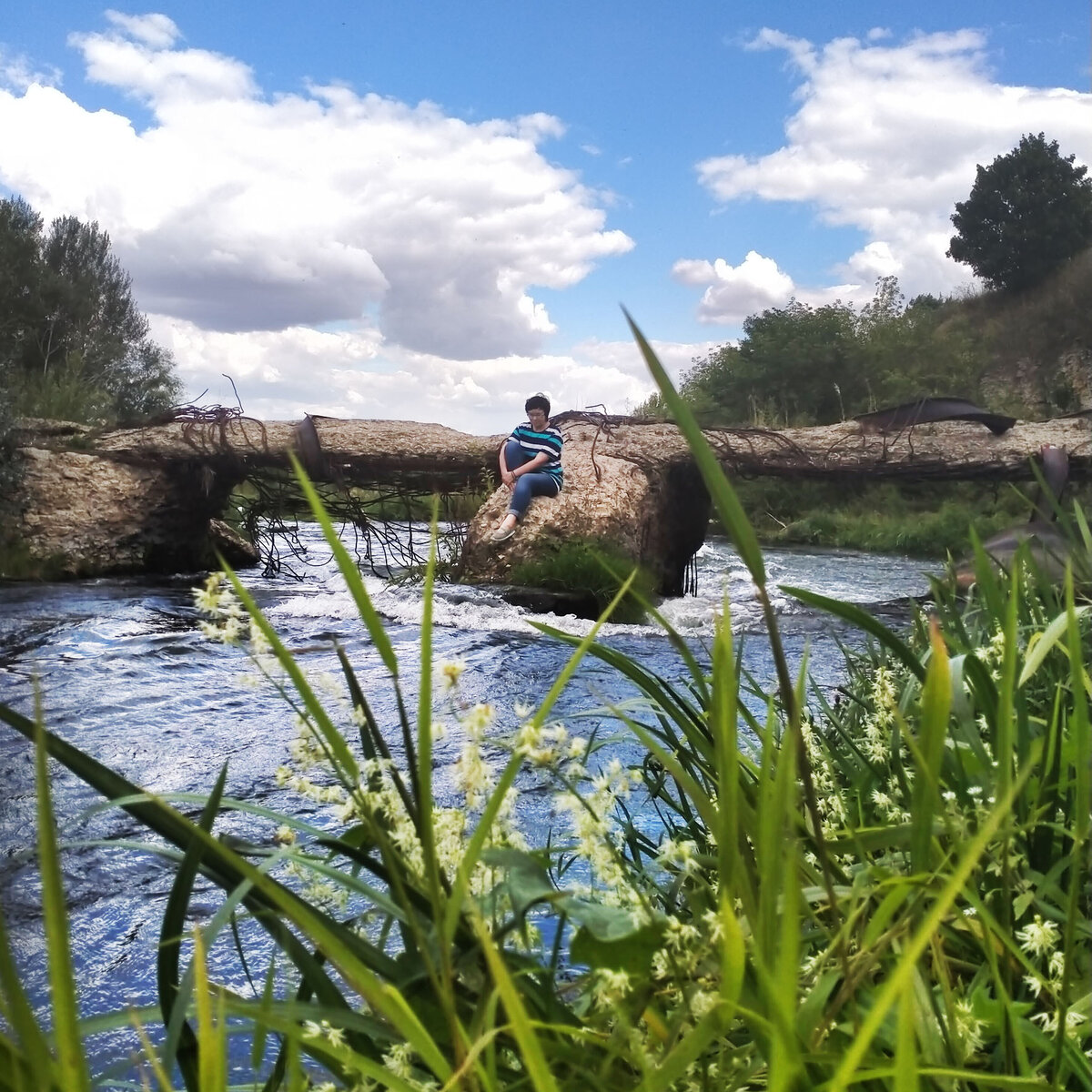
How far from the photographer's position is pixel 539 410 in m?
4.44

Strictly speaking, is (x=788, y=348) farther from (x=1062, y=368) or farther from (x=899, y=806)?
(x=899, y=806)

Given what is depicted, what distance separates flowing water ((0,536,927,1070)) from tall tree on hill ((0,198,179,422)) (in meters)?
0.84

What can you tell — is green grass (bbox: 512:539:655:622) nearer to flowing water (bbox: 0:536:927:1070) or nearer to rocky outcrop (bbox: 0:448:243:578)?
flowing water (bbox: 0:536:927:1070)

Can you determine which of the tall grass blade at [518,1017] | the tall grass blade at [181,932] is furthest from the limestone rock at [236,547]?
the tall grass blade at [518,1017]

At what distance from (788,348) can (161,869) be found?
11.7 ft

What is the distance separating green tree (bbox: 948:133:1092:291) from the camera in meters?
2.71

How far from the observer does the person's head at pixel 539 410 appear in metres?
4.48

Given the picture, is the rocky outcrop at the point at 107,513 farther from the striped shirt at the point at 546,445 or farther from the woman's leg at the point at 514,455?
the striped shirt at the point at 546,445

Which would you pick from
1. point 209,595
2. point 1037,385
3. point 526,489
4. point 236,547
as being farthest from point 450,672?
point 1037,385

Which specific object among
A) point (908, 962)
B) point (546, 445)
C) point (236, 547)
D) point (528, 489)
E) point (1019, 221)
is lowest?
point (236, 547)

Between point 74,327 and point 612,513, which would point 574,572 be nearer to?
point 612,513

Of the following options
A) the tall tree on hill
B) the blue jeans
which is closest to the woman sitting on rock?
the blue jeans

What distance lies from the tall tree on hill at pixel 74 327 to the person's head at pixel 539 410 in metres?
1.59

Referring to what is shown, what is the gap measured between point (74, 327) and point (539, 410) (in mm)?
1901
